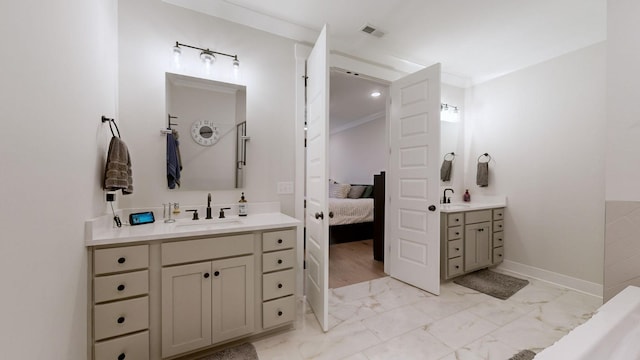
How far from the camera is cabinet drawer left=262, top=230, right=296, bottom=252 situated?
1.73 m

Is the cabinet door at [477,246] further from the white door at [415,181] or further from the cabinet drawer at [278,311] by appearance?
the cabinet drawer at [278,311]

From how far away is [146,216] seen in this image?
5.78 feet

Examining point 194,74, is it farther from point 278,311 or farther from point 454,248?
point 454,248

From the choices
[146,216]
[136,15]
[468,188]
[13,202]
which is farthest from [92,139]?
[468,188]

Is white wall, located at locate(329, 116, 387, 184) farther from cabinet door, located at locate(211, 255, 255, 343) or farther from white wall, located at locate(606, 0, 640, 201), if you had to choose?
cabinet door, located at locate(211, 255, 255, 343)

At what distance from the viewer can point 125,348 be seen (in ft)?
4.47

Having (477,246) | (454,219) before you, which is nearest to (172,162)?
(454,219)

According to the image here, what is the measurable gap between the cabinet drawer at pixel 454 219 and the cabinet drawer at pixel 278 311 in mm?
1946

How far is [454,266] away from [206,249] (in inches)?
104

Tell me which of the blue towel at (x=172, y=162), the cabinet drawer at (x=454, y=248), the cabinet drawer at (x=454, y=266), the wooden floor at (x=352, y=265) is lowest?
the wooden floor at (x=352, y=265)

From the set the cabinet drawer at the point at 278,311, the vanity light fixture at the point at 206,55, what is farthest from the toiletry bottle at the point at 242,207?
the vanity light fixture at the point at 206,55

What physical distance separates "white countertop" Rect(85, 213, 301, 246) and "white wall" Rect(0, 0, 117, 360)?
3.0 inches

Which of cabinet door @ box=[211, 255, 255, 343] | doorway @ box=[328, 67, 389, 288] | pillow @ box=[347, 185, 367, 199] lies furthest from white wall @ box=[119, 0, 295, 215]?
pillow @ box=[347, 185, 367, 199]

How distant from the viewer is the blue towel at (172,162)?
6.29 feet
